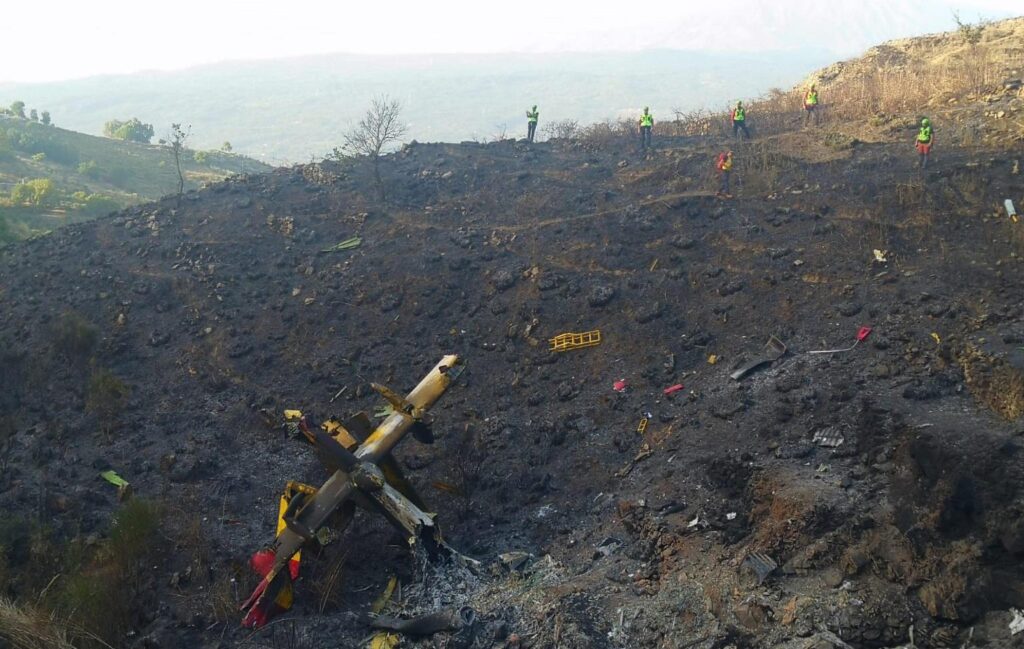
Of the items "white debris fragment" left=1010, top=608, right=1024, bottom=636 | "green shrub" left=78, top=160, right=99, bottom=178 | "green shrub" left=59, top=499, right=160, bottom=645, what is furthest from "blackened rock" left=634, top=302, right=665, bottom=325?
"green shrub" left=78, top=160, right=99, bottom=178

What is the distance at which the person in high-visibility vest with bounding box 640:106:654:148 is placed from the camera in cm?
2384

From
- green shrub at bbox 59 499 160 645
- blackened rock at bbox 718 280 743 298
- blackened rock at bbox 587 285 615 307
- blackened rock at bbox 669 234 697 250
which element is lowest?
green shrub at bbox 59 499 160 645

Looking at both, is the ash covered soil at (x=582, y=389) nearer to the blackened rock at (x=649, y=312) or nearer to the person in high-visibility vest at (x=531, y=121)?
the blackened rock at (x=649, y=312)

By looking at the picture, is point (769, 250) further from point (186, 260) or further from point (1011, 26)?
point (1011, 26)

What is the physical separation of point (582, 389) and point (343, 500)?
5710 mm

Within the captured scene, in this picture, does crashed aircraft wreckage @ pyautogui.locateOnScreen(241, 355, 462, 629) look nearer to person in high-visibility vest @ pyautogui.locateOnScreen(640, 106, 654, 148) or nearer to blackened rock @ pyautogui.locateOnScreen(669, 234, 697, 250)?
blackened rock @ pyautogui.locateOnScreen(669, 234, 697, 250)

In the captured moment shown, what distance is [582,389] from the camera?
45.6ft

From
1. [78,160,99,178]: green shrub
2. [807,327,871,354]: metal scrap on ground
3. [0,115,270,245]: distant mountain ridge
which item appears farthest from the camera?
[78,160,99,178]: green shrub

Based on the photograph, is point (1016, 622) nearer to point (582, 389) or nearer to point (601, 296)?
point (582, 389)

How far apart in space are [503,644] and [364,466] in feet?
9.82

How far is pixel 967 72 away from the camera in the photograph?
25078 mm

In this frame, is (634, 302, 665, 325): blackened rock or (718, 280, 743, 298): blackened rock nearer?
(634, 302, 665, 325): blackened rock

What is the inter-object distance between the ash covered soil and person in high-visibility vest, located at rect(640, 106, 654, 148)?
0.91 m

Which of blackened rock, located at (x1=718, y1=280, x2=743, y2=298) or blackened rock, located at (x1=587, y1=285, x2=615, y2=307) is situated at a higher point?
blackened rock, located at (x1=718, y1=280, x2=743, y2=298)
